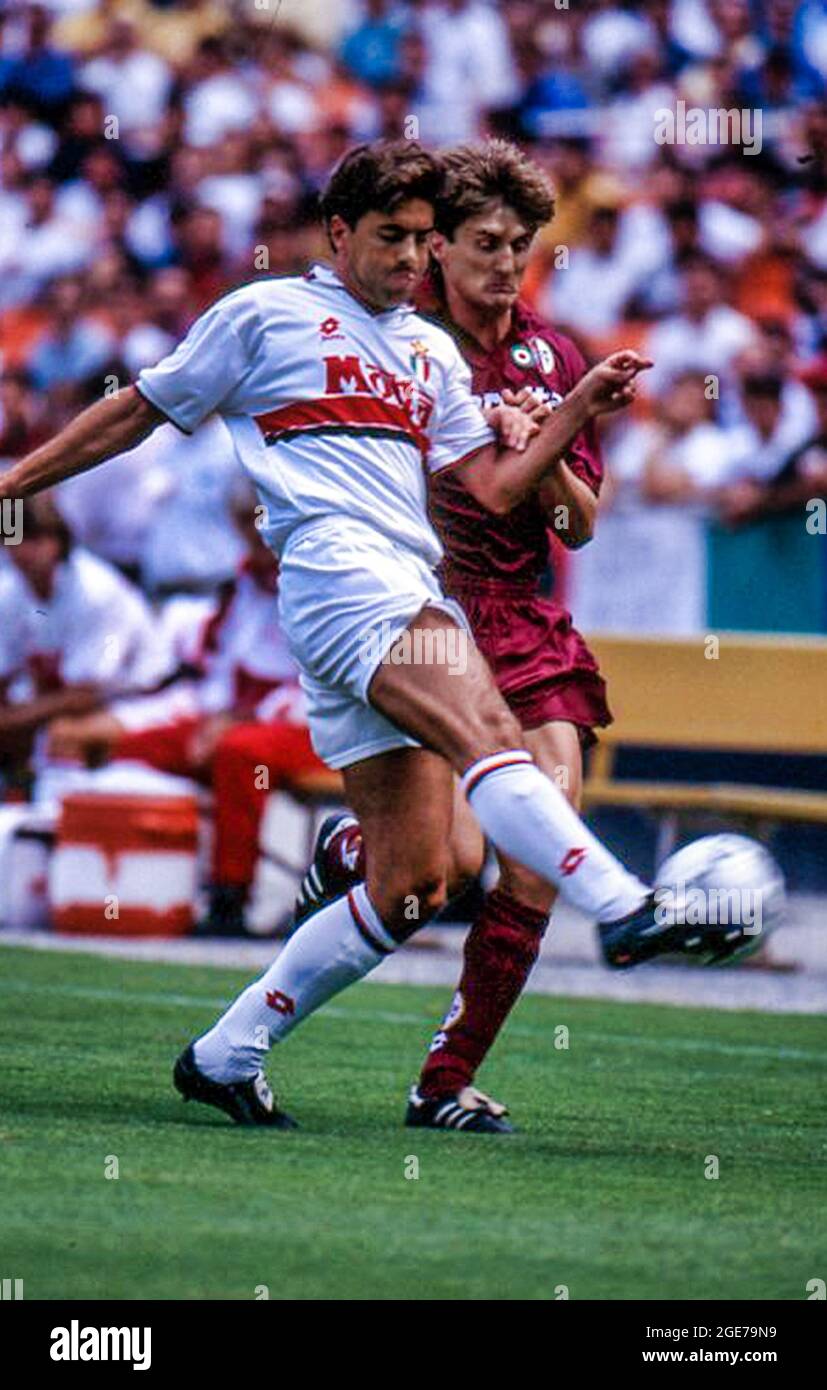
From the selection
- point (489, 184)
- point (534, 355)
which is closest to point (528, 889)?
point (534, 355)

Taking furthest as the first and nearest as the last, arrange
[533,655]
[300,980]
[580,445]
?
[580,445] < [533,655] < [300,980]

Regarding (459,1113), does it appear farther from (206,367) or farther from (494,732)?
(206,367)

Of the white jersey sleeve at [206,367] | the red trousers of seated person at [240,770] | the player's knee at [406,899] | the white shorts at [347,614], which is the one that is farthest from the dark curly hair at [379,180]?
the red trousers of seated person at [240,770]

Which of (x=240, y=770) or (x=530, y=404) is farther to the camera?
(x=240, y=770)

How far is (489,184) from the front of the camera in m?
6.77

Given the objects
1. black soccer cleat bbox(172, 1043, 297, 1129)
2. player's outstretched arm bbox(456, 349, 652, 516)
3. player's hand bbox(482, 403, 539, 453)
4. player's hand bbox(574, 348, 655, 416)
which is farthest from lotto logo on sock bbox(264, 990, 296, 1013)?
player's hand bbox(574, 348, 655, 416)

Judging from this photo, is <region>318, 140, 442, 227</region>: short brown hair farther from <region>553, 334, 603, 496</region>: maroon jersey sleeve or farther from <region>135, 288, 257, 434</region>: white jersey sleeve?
<region>553, 334, 603, 496</region>: maroon jersey sleeve

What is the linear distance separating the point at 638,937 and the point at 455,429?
143 centimetres

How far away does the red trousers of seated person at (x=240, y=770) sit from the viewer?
1200cm

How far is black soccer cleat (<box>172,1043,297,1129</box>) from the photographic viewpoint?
6371mm

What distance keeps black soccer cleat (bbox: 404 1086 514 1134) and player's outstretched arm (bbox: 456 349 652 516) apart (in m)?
1.31

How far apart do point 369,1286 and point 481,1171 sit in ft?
4.19

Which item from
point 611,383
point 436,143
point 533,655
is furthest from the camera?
point 436,143
